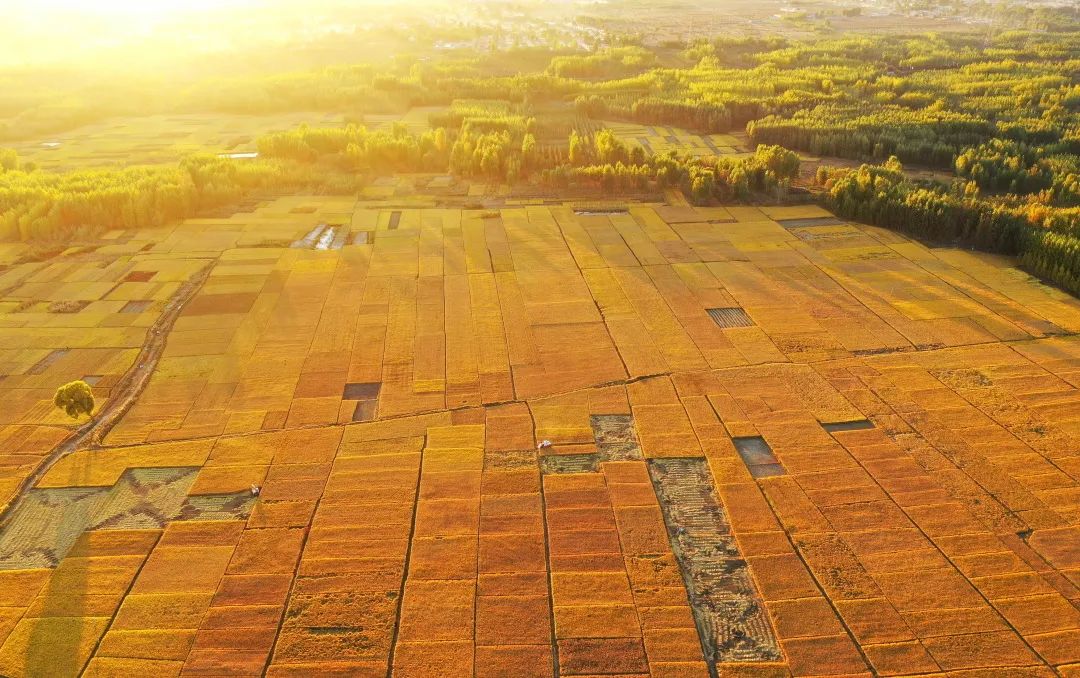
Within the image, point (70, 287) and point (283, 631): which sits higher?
point (70, 287)

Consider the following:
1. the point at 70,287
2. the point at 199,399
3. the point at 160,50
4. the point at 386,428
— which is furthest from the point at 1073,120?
the point at 160,50

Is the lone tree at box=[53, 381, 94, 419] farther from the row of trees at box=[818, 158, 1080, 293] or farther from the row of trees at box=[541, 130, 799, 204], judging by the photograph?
the row of trees at box=[818, 158, 1080, 293]

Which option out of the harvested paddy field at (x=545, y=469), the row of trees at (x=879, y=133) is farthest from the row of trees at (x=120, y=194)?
the row of trees at (x=879, y=133)

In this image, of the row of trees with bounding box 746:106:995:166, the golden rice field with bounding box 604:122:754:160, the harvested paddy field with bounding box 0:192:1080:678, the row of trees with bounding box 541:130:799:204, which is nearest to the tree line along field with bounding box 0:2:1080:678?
the harvested paddy field with bounding box 0:192:1080:678

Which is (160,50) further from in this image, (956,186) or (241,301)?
(956,186)

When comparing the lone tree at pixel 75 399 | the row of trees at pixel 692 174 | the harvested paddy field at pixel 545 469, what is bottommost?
the harvested paddy field at pixel 545 469

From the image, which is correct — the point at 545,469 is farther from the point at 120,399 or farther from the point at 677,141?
the point at 677,141

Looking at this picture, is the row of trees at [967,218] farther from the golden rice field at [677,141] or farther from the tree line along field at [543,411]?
the golden rice field at [677,141]
